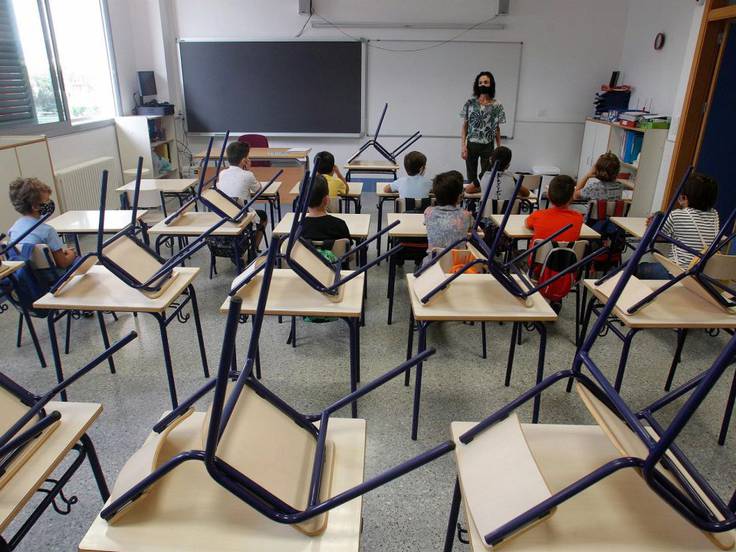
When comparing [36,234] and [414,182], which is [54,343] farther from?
Answer: [414,182]

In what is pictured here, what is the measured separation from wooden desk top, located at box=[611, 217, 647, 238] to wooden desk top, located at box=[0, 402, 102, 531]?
9.86ft

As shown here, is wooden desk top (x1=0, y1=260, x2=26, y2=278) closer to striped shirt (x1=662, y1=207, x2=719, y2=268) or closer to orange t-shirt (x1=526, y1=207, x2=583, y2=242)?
orange t-shirt (x1=526, y1=207, x2=583, y2=242)

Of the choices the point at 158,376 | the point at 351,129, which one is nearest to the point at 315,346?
the point at 158,376

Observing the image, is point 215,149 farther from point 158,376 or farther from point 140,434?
point 140,434

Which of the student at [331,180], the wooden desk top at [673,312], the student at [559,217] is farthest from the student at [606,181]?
the student at [331,180]

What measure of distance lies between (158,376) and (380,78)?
17.2 feet

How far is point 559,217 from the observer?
2.94 metres

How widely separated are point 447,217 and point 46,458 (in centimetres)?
211

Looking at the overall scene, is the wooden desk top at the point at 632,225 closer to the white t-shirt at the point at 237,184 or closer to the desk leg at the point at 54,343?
the white t-shirt at the point at 237,184

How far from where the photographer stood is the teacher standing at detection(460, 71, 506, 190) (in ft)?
15.7

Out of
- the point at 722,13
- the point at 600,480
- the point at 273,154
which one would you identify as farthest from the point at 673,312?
the point at 273,154

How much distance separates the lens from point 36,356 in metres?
2.78

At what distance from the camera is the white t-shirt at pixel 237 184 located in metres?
3.68

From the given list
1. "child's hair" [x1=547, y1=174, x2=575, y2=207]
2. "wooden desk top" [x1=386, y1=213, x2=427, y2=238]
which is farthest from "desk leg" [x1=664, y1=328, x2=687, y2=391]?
"wooden desk top" [x1=386, y1=213, x2=427, y2=238]
